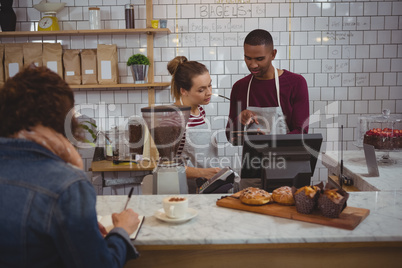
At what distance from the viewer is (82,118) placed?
441cm

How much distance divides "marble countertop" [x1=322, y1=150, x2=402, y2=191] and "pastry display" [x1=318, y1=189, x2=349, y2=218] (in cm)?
75

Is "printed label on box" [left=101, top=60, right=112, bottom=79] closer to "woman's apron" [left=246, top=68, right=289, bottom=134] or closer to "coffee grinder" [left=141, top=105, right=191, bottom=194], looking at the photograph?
"woman's apron" [left=246, top=68, right=289, bottom=134]

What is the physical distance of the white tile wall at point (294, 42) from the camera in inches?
165

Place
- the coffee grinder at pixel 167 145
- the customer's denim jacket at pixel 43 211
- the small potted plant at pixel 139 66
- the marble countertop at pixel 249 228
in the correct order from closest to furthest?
1. the customer's denim jacket at pixel 43 211
2. the marble countertop at pixel 249 228
3. the coffee grinder at pixel 167 145
4. the small potted plant at pixel 139 66

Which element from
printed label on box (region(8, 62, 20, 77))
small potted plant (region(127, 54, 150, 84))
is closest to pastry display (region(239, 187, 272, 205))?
small potted plant (region(127, 54, 150, 84))

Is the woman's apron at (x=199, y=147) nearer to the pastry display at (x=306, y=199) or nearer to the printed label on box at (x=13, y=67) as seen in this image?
the pastry display at (x=306, y=199)

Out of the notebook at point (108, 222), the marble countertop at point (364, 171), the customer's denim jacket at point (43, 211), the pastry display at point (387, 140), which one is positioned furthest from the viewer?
the pastry display at point (387, 140)

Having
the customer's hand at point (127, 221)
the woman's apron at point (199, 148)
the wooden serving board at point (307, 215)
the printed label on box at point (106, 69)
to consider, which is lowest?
the wooden serving board at point (307, 215)

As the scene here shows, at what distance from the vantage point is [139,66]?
400cm

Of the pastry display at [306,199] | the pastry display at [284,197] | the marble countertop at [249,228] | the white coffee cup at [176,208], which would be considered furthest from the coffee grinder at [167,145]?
the pastry display at [306,199]

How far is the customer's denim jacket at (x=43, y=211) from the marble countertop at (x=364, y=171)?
1683 millimetres

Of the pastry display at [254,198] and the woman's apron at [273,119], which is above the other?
the woman's apron at [273,119]

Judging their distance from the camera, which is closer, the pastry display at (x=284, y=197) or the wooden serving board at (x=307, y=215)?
the wooden serving board at (x=307, y=215)

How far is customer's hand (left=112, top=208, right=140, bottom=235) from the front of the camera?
4.66 feet
